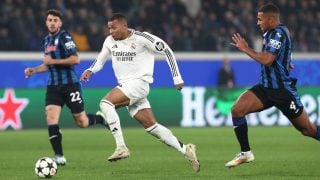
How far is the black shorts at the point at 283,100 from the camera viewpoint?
1090cm

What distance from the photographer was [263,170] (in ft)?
37.2

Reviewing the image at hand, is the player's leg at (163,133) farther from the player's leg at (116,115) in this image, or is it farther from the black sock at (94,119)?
the black sock at (94,119)

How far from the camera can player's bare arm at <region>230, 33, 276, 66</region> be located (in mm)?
10367

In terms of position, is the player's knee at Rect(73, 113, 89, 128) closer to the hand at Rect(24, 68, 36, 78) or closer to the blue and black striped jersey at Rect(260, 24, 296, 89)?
the hand at Rect(24, 68, 36, 78)

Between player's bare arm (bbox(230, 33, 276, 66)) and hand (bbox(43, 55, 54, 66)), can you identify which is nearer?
player's bare arm (bbox(230, 33, 276, 66))

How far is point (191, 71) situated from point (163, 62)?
97 centimetres

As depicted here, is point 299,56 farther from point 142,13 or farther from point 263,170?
point 263,170

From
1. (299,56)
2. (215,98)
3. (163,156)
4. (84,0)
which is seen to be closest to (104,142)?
(163,156)

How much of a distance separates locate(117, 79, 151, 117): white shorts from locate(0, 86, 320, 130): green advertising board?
9941 mm

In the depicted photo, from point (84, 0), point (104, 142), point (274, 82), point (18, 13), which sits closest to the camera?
point (274, 82)

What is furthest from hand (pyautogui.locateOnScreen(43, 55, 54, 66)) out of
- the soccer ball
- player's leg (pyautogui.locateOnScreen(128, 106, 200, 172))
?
the soccer ball

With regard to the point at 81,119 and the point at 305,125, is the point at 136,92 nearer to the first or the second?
the point at 81,119

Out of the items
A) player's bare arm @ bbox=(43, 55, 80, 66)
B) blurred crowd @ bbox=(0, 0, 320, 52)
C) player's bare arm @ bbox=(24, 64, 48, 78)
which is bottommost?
blurred crowd @ bbox=(0, 0, 320, 52)

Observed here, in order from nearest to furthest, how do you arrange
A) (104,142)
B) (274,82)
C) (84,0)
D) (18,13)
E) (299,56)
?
(274,82) < (104,142) < (18,13) < (84,0) < (299,56)
